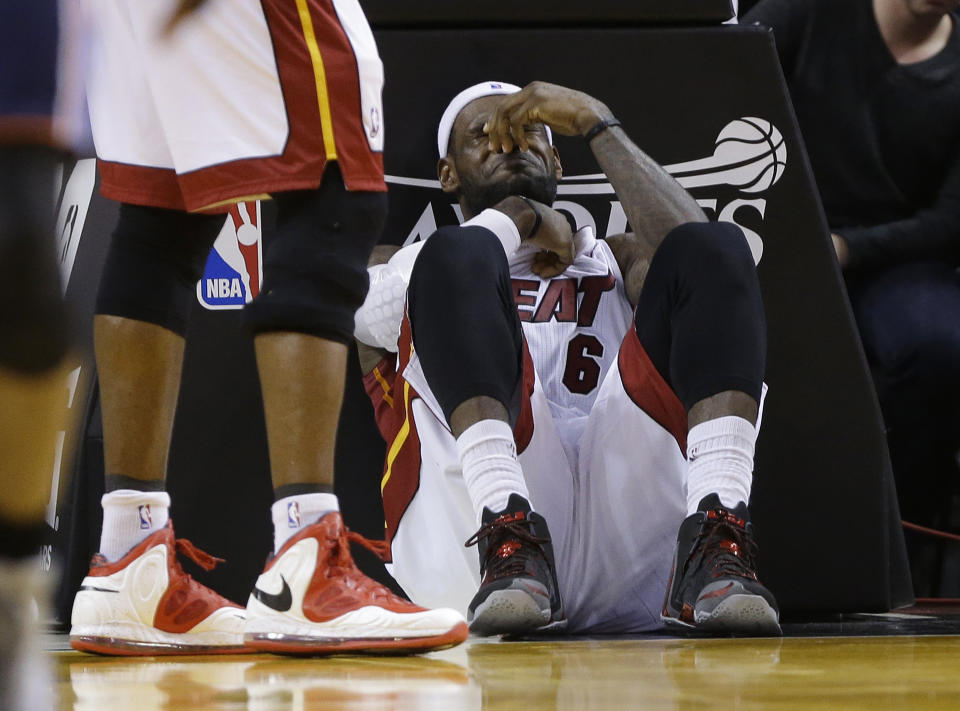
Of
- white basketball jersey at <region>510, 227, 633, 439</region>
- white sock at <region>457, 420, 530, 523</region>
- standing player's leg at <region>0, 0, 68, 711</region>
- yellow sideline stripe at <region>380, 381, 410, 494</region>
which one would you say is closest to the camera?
standing player's leg at <region>0, 0, 68, 711</region>

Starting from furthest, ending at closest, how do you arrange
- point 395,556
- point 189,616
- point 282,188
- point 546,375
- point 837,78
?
point 837,78, point 546,375, point 395,556, point 189,616, point 282,188

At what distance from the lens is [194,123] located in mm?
1102

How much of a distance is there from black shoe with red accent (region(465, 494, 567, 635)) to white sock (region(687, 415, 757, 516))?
0.18m

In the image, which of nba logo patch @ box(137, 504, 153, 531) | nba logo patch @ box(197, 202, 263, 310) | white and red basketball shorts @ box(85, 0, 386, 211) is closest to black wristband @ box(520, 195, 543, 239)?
nba logo patch @ box(197, 202, 263, 310)

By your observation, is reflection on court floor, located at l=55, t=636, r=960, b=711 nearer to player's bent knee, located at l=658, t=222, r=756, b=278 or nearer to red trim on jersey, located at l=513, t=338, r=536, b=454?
red trim on jersey, located at l=513, t=338, r=536, b=454

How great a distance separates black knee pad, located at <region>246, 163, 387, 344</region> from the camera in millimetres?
1097

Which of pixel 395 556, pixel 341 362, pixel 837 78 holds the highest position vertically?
pixel 837 78

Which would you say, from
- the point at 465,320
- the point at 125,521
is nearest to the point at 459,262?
the point at 465,320

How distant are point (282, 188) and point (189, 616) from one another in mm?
417

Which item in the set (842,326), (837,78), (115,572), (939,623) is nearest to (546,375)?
(842,326)

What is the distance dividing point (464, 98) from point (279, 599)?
925 millimetres

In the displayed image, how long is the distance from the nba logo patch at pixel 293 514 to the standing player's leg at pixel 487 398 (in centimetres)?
25

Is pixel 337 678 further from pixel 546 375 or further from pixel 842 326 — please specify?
pixel 842 326

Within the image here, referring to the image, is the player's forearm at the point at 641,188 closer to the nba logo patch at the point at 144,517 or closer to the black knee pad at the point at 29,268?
the nba logo patch at the point at 144,517
